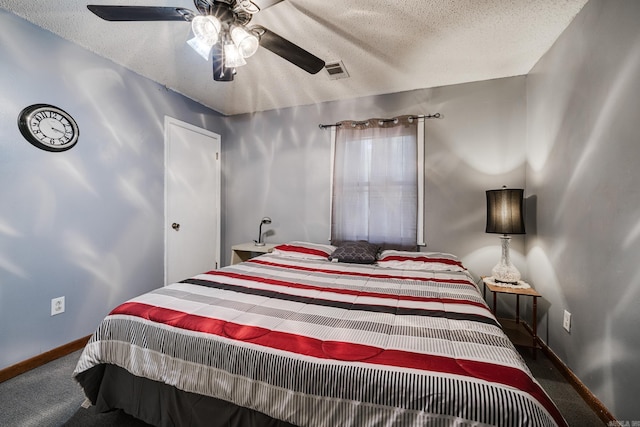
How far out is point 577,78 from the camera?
5.61 feet

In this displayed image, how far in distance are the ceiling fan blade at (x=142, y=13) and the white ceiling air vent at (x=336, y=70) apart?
1.30 meters

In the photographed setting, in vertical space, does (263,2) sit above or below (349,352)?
above

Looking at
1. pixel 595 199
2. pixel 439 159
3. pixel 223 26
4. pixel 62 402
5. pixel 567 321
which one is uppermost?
pixel 223 26

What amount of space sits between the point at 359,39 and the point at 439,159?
143 cm

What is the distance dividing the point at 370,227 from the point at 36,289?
9.37ft

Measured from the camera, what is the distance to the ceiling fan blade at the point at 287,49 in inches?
57.9

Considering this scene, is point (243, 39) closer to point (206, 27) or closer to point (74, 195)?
point (206, 27)

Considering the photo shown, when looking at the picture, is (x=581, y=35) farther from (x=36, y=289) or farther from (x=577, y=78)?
(x=36, y=289)

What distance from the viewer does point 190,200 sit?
3.19m

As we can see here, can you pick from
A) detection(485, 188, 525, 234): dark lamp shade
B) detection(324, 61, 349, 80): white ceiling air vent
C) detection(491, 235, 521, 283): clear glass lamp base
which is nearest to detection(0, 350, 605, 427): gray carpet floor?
detection(491, 235, 521, 283): clear glass lamp base

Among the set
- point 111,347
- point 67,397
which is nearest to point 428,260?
point 111,347

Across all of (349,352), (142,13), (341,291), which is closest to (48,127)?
(142,13)

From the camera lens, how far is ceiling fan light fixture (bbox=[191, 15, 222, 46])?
1305mm

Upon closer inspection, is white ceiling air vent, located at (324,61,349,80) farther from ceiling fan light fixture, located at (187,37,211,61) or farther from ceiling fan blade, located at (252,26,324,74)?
ceiling fan light fixture, located at (187,37,211,61)
